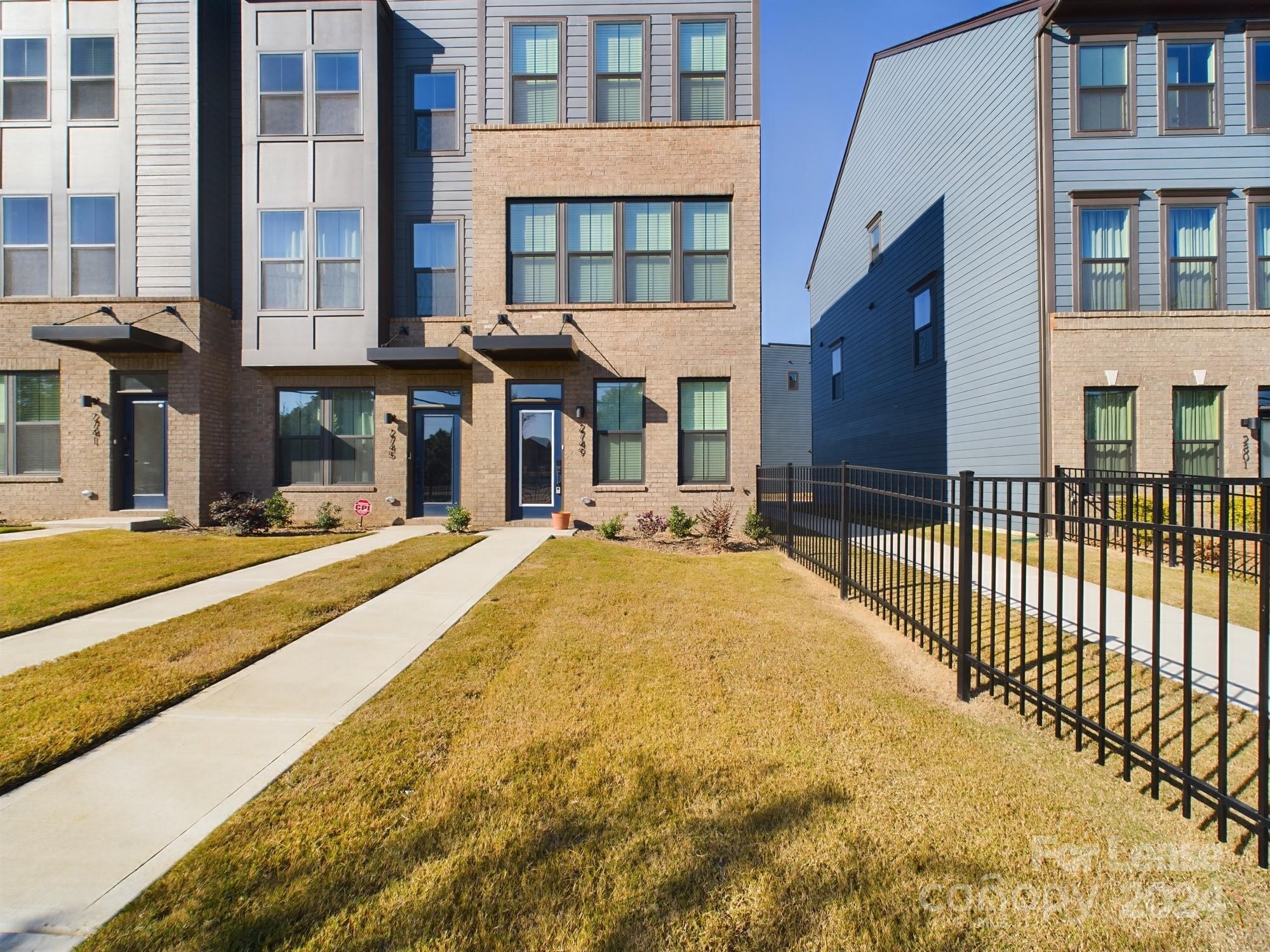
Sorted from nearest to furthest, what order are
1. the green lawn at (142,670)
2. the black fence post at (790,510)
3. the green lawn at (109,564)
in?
the green lawn at (142,670) → the green lawn at (109,564) → the black fence post at (790,510)

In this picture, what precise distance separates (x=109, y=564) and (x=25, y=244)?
9871 millimetres

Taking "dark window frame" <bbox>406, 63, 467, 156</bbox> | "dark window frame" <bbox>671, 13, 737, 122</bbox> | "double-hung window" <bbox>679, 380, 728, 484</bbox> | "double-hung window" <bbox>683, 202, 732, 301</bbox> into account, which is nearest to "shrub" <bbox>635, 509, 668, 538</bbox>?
"double-hung window" <bbox>679, 380, 728, 484</bbox>

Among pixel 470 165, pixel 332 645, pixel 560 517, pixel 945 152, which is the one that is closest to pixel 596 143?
pixel 470 165

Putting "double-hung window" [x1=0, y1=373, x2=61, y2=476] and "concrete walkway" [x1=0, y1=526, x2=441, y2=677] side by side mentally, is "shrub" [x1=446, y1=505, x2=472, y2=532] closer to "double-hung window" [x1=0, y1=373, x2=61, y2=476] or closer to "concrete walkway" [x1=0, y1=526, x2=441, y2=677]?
"concrete walkway" [x1=0, y1=526, x2=441, y2=677]

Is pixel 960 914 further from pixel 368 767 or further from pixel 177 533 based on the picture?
pixel 177 533

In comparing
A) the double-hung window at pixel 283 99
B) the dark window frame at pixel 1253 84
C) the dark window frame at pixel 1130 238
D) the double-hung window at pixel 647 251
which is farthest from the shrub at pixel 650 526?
the dark window frame at pixel 1253 84

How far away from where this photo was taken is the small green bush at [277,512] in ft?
35.4

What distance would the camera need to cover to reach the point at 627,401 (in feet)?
36.8

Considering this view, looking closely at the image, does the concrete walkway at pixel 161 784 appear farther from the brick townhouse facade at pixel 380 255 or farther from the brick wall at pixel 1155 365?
the brick wall at pixel 1155 365

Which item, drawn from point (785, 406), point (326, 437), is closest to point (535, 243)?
point (326, 437)

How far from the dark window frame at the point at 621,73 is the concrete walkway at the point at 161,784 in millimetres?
11432

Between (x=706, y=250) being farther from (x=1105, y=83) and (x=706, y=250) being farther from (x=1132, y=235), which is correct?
(x=1105, y=83)

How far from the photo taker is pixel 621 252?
11.2m

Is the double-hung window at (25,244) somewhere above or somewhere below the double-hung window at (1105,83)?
below
